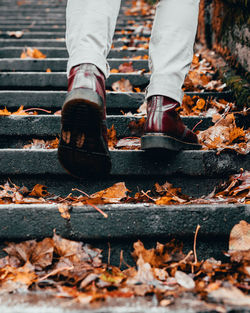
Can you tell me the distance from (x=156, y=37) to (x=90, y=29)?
32 cm

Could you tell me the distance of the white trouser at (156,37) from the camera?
3.79 ft

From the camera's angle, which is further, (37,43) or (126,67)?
(37,43)

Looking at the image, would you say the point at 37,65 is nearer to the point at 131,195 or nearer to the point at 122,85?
the point at 122,85

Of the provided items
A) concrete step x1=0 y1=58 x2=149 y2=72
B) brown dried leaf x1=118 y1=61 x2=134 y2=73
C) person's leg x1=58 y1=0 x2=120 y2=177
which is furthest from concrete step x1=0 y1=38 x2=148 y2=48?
person's leg x1=58 y1=0 x2=120 y2=177

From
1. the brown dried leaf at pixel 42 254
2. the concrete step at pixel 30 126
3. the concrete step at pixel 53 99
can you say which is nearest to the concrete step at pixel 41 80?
the concrete step at pixel 53 99

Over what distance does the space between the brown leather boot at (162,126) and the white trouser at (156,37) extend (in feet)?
0.12

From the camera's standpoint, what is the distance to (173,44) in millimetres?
1287

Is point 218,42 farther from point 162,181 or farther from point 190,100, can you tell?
point 162,181

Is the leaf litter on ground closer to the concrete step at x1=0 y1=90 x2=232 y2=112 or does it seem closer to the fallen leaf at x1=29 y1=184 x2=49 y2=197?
the fallen leaf at x1=29 y1=184 x2=49 y2=197

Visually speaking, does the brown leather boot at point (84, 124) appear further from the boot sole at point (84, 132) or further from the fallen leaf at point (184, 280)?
the fallen leaf at point (184, 280)

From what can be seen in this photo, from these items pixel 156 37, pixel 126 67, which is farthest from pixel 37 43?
pixel 156 37

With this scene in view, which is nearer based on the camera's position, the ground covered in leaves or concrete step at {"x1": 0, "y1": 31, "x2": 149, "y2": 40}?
the ground covered in leaves

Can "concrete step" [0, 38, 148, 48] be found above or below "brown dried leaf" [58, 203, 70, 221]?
above

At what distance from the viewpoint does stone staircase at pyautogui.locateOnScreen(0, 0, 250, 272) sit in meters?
1.07
